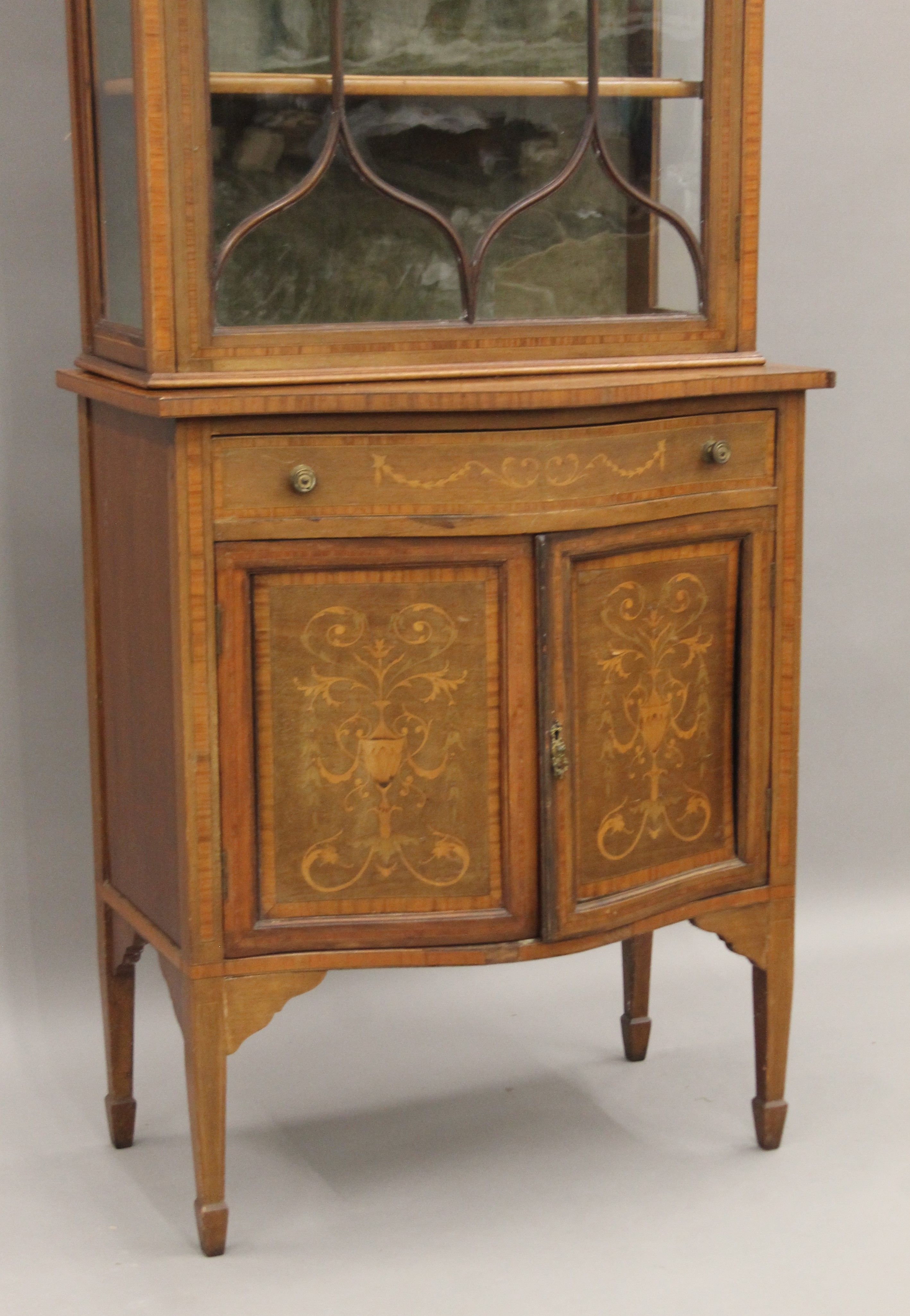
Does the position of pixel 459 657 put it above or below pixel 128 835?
above

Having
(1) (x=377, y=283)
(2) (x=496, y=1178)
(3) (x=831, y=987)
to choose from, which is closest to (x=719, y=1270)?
(2) (x=496, y=1178)

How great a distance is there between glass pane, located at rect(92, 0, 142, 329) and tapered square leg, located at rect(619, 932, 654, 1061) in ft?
4.09

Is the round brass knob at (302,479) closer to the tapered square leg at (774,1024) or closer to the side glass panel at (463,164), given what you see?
the side glass panel at (463,164)

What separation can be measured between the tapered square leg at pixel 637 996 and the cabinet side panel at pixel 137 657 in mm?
821

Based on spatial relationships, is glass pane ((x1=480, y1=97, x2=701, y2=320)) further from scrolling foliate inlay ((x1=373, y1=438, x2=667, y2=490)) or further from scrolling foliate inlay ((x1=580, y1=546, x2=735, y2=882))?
scrolling foliate inlay ((x1=580, y1=546, x2=735, y2=882))

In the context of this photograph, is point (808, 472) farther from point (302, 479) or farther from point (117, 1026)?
point (117, 1026)

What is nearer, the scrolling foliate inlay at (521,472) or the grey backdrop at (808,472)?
the scrolling foliate inlay at (521,472)

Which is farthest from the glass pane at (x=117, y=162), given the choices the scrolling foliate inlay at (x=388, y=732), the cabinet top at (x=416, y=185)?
the scrolling foliate inlay at (x=388, y=732)

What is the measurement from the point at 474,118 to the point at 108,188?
46 centimetres

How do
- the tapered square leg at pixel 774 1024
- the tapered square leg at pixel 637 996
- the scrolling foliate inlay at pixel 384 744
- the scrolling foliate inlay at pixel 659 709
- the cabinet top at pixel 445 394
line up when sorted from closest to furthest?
the cabinet top at pixel 445 394, the scrolling foliate inlay at pixel 384 744, the scrolling foliate inlay at pixel 659 709, the tapered square leg at pixel 774 1024, the tapered square leg at pixel 637 996

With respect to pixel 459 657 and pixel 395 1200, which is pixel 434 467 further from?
pixel 395 1200

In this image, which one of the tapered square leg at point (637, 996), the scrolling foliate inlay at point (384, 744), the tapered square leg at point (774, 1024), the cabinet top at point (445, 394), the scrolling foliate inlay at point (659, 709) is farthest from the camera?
the tapered square leg at point (637, 996)

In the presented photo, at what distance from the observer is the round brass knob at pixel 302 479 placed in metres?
2.17

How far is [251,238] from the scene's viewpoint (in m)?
2.25
